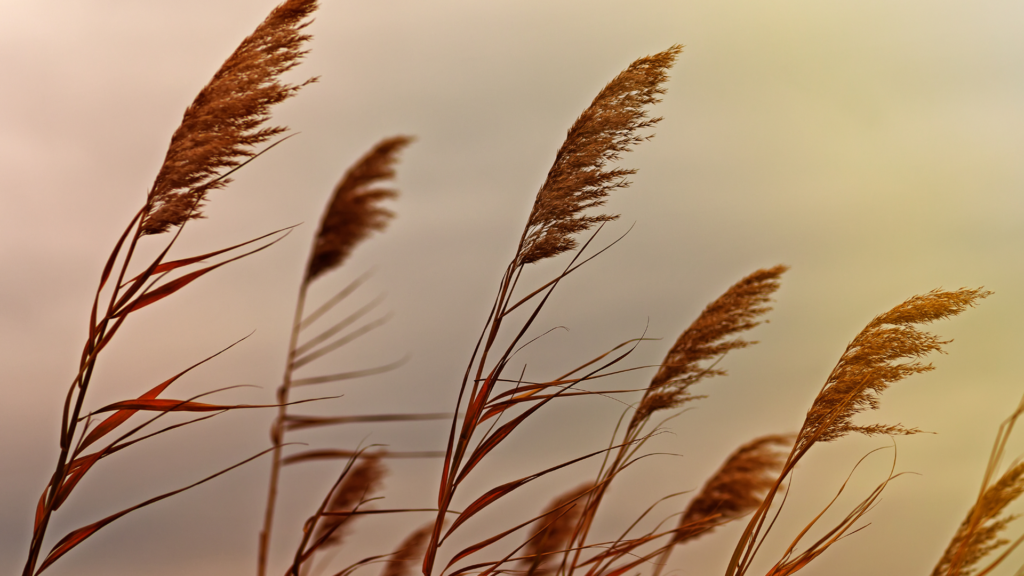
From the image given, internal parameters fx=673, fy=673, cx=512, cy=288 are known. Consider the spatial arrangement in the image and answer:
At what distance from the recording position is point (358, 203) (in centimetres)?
222

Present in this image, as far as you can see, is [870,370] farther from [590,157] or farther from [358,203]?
[358,203]

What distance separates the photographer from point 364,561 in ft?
4.82

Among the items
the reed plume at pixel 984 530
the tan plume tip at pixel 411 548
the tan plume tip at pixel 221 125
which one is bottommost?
the tan plume tip at pixel 411 548

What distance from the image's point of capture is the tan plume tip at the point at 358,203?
2164 mm

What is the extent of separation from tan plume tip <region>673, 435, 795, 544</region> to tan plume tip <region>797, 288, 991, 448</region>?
3.23ft

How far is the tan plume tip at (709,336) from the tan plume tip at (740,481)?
55cm

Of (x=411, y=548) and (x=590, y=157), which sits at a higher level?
(x=590, y=157)

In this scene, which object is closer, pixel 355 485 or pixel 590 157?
pixel 590 157

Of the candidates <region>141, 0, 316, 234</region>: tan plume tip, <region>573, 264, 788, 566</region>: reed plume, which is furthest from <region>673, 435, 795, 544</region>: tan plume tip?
<region>141, 0, 316, 234</region>: tan plume tip

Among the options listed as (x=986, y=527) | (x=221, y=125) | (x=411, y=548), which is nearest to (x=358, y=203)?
(x=221, y=125)

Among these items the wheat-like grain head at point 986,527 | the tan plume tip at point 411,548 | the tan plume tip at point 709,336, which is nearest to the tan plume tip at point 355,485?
the tan plume tip at point 411,548

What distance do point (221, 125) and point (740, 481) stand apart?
6.67 feet

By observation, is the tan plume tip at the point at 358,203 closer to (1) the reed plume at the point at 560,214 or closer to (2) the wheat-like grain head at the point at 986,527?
(1) the reed plume at the point at 560,214

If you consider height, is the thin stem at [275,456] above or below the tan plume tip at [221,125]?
below
